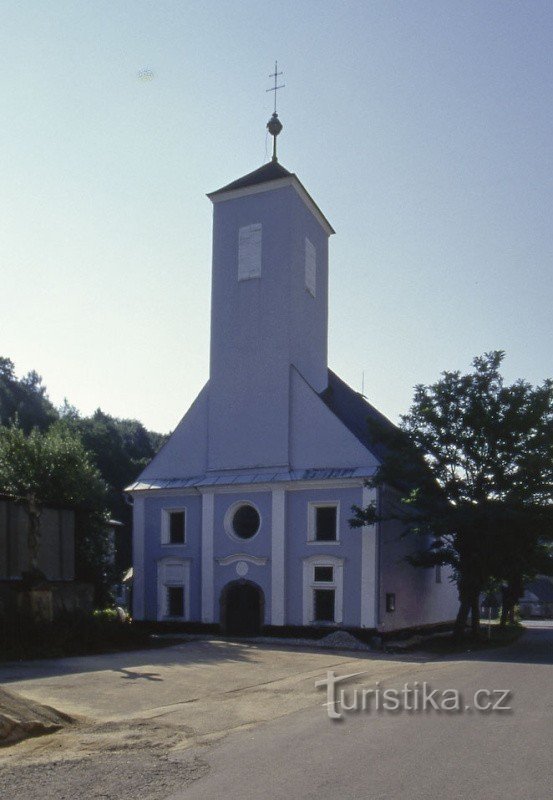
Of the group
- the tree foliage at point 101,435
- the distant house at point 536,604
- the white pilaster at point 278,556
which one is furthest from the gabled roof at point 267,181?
the distant house at point 536,604

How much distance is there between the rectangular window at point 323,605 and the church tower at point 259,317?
15.6 ft

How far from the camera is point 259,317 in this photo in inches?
1226

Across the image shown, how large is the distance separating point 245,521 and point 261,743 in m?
21.5

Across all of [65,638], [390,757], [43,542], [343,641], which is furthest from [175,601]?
[390,757]

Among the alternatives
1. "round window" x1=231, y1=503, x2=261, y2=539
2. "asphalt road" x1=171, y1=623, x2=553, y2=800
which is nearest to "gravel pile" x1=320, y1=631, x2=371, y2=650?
"round window" x1=231, y1=503, x2=261, y2=539

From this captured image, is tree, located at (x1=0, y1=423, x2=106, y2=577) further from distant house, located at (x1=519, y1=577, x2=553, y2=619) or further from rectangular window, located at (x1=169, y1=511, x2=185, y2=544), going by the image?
distant house, located at (x1=519, y1=577, x2=553, y2=619)

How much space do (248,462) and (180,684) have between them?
52.8ft

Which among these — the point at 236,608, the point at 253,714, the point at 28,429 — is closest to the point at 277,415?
the point at 236,608

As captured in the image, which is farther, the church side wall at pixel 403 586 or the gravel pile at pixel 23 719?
the church side wall at pixel 403 586

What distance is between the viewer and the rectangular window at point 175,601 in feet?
102

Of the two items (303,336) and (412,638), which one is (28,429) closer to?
(303,336)

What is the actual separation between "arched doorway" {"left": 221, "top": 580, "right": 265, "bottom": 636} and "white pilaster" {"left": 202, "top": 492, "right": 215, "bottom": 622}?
22.2 inches

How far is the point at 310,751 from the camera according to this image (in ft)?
26.6

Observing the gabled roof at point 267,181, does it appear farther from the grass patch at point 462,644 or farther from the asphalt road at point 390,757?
the asphalt road at point 390,757
